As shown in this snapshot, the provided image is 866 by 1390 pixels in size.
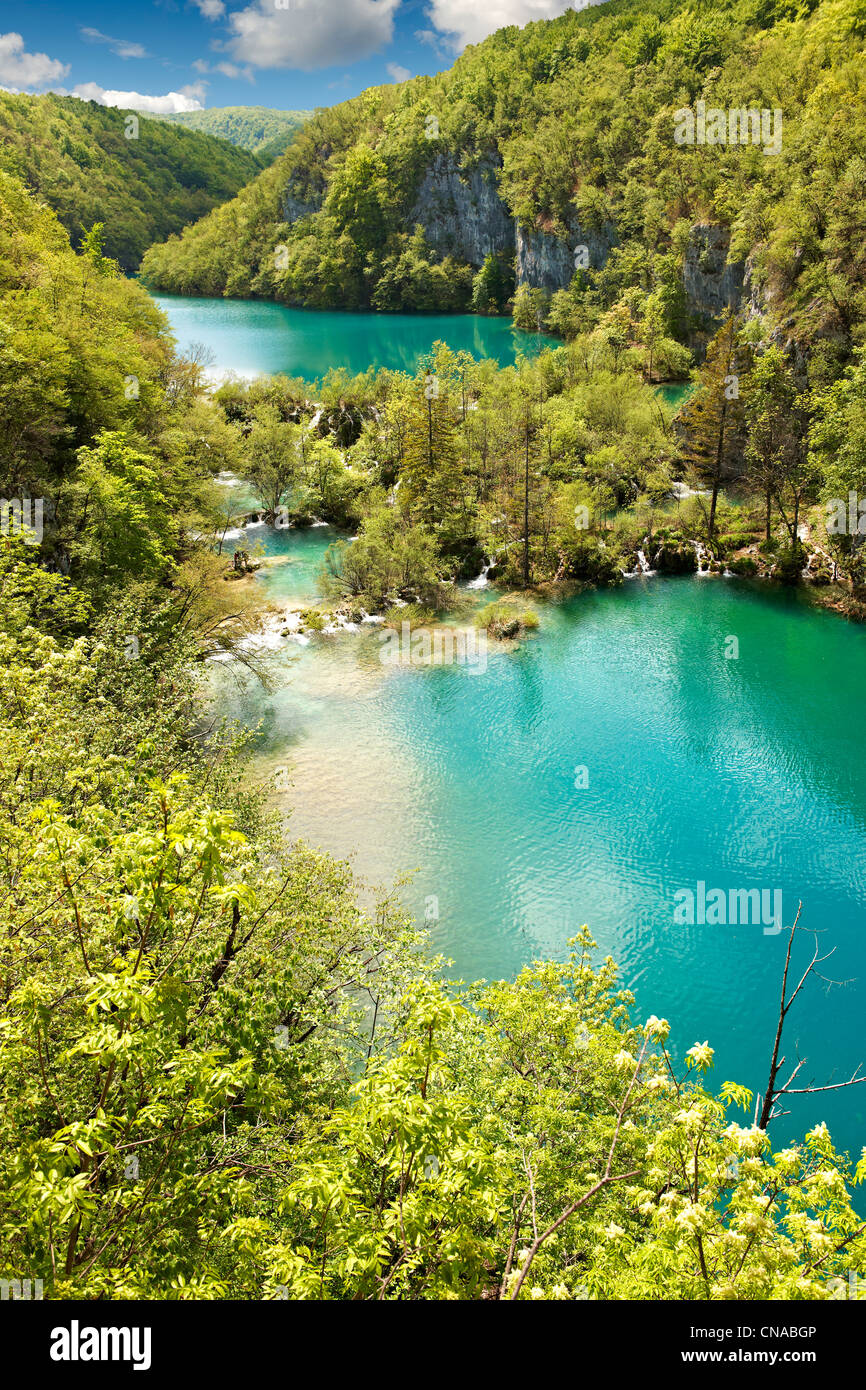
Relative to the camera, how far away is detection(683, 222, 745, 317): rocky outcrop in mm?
55406

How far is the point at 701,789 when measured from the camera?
2291 centimetres

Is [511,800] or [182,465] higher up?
[182,465]

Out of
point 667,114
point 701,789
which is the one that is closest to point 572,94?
point 667,114

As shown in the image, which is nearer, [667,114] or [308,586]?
[308,586]

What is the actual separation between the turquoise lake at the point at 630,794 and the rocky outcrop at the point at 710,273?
111 feet

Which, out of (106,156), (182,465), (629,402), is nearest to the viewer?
(182,465)

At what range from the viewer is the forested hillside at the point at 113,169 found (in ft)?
380

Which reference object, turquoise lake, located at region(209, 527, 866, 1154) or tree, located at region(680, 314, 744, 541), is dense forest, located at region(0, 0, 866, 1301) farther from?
turquoise lake, located at region(209, 527, 866, 1154)

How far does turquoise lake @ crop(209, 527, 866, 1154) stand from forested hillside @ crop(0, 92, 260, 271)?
4243 inches

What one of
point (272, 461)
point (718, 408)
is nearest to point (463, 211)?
point (272, 461)

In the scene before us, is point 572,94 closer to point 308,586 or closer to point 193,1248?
point 308,586

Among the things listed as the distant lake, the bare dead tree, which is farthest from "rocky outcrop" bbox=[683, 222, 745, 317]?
the bare dead tree

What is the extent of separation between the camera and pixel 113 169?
139625 millimetres
